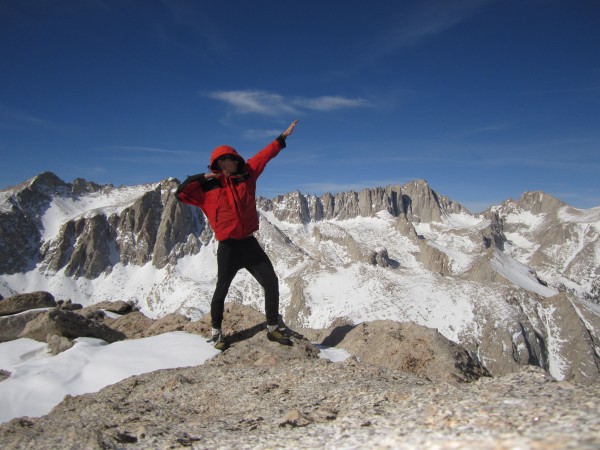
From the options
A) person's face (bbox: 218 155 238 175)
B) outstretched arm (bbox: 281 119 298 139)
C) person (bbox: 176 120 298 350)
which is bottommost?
person (bbox: 176 120 298 350)

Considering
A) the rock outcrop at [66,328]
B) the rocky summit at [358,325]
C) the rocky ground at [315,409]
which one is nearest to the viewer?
the rocky ground at [315,409]

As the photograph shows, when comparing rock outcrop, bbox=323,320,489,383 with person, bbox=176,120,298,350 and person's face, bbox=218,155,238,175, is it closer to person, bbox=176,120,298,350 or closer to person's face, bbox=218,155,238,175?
person, bbox=176,120,298,350

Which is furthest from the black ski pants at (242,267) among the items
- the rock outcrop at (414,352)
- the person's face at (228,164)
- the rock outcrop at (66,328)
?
the rock outcrop at (66,328)

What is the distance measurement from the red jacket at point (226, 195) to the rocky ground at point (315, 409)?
3114 millimetres

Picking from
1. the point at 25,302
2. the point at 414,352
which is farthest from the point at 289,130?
the point at 25,302

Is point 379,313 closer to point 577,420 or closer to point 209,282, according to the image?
point 577,420

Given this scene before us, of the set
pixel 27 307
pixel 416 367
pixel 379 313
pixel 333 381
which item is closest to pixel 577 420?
pixel 333 381

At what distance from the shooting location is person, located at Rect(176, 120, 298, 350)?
29.5 feet

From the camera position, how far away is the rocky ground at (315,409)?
340 cm

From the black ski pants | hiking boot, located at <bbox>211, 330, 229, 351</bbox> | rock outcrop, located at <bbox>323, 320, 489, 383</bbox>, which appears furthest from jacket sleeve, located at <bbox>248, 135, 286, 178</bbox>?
rock outcrop, located at <bbox>323, 320, 489, 383</bbox>

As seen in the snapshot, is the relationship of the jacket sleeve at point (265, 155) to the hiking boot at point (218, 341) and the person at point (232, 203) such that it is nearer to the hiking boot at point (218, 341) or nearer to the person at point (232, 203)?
the person at point (232, 203)

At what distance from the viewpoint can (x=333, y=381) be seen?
275 inches

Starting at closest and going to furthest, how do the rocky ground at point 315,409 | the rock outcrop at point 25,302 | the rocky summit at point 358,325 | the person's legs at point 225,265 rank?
the rocky ground at point 315,409, the rocky summit at point 358,325, the person's legs at point 225,265, the rock outcrop at point 25,302

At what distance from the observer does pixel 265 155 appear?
31.4 feet
